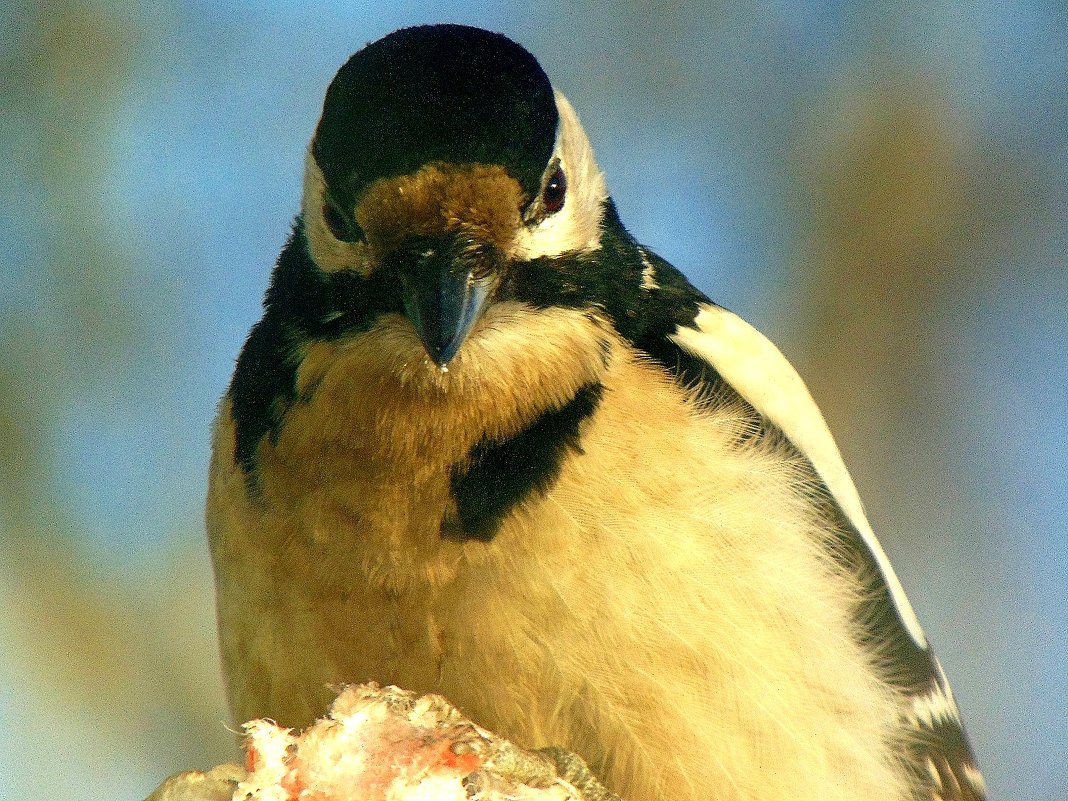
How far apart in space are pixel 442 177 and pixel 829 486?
1.27 meters

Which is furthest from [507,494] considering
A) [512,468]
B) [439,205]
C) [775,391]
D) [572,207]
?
[775,391]

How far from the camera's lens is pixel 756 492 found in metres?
2.72

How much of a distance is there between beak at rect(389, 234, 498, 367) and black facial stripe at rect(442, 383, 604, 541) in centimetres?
26

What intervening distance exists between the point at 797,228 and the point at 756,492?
4562 mm

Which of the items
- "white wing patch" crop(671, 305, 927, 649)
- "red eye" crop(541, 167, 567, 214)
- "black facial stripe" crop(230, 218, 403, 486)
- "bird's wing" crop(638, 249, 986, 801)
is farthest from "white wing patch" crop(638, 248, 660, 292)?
"black facial stripe" crop(230, 218, 403, 486)

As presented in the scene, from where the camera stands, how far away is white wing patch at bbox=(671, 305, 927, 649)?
9.45ft

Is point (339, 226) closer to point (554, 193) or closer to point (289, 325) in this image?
point (289, 325)

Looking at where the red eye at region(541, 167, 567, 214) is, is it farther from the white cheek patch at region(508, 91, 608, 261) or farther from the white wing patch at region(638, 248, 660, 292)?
the white wing patch at region(638, 248, 660, 292)

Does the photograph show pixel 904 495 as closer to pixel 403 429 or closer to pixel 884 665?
pixel 884 665

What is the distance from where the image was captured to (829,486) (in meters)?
3.01

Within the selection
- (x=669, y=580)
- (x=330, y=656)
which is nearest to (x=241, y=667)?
(x=330, y=656)

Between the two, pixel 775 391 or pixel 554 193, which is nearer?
pixel 554 193

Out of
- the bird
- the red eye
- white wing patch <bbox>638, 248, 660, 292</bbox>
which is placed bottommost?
the bird

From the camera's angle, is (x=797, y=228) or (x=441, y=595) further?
(x=797, y=228)
